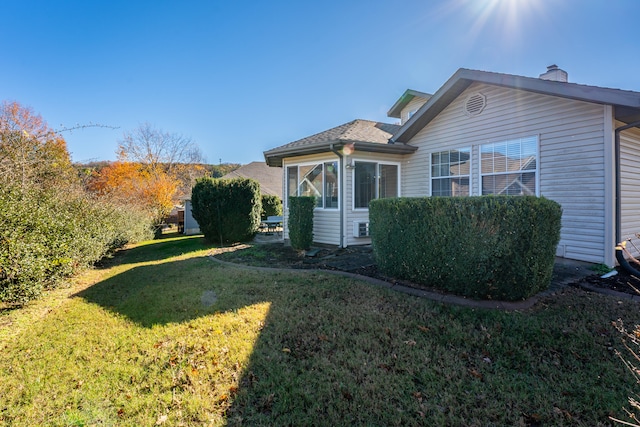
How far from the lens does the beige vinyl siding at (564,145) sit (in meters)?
5.79

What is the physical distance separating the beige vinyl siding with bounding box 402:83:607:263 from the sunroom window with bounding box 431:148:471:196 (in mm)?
223

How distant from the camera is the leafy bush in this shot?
4285mm

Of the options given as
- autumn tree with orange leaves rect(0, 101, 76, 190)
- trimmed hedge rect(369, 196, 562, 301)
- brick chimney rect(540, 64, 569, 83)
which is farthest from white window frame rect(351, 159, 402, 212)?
autumn tree with orange leaves rect(0, 101, 76, 190)

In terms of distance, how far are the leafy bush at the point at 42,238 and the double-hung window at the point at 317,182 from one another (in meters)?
5.64

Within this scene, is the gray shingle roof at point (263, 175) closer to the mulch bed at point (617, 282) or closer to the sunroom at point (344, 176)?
the sunroom at point (344, 176)

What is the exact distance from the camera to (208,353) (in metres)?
3.10

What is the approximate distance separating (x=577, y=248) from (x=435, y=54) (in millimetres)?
7038

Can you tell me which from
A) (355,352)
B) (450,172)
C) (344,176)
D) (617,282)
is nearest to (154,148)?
(344,176)

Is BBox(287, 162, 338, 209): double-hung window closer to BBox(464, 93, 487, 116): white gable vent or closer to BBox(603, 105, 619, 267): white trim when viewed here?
BBox(464, 93, 487, 116): white gable vent

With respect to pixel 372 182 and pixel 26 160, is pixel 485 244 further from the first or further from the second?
pixel 26 160

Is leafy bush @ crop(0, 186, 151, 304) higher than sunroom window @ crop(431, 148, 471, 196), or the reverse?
sunroom window @ crop(431, 148, 471, 196)

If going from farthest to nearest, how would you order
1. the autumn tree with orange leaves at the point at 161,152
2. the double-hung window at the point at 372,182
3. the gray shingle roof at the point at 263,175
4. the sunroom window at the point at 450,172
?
the gray shingle roof at the point at 263,175 < the autumn tree with orange leaves at the point at 161,152 < the double-hung window at the point at 372,182 < the sunroom window at the point at 450,172

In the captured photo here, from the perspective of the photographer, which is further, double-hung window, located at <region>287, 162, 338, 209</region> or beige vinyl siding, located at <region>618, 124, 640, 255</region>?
double-hung window, located at <region>287, 162, 338, 209</region>

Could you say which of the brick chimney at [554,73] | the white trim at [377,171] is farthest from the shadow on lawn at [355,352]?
the brick chimney at [554,73]
